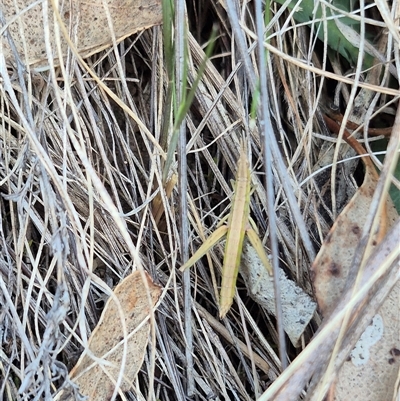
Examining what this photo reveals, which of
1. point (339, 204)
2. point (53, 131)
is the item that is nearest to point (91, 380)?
point (53, 131)

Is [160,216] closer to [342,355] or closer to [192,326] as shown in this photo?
[192,326]

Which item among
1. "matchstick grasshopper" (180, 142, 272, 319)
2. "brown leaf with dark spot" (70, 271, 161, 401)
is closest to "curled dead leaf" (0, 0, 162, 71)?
"matchstick grasshopper" (180, 142, 272, 319)

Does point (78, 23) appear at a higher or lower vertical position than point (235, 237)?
higher

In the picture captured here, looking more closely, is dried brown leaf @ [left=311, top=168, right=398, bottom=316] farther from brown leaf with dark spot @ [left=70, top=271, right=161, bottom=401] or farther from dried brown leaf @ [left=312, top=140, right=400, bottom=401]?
brown leaf with dark spot @ [left=70, top=271, right=161, bottom=401]

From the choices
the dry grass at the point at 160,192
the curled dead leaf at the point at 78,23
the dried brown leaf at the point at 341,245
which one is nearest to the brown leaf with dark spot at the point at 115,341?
the dry grass at the point at 160,192

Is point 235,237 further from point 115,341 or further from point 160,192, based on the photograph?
point 115,341

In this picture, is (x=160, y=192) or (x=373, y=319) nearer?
(x=373, y=319)

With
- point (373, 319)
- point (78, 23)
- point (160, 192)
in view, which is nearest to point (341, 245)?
point (373, 319)
